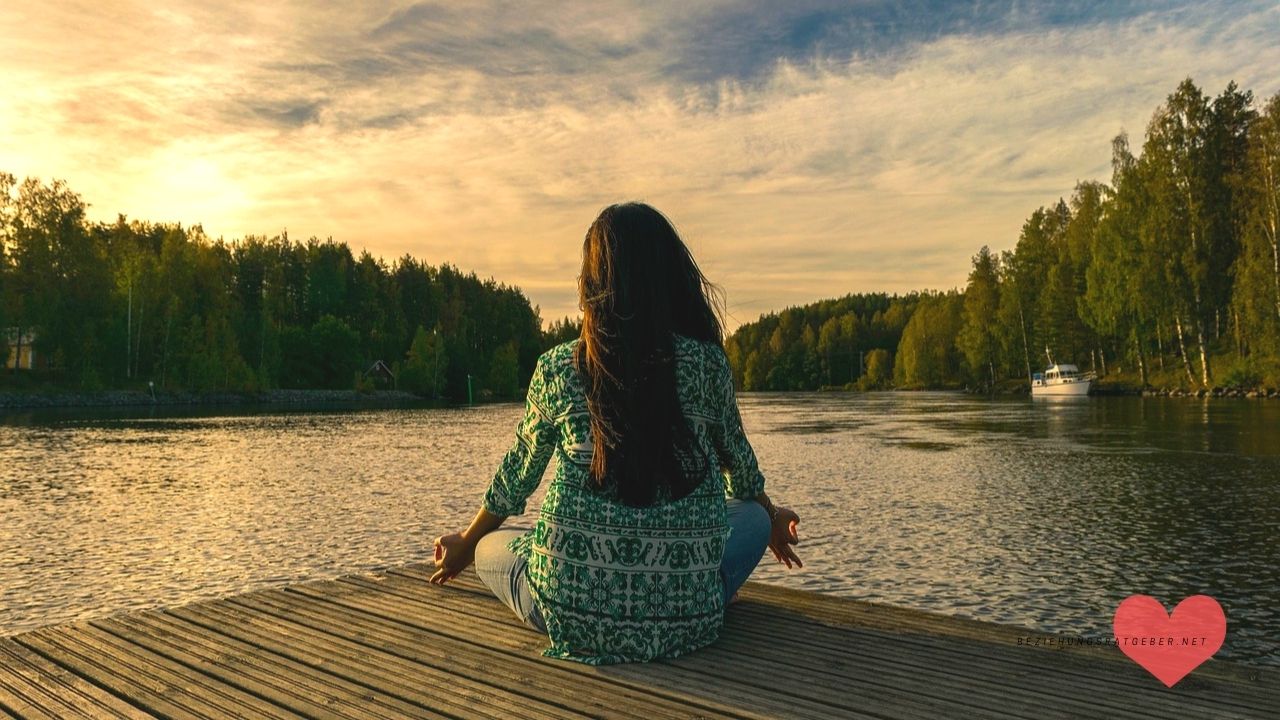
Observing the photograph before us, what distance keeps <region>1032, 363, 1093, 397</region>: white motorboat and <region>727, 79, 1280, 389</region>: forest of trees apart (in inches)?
110

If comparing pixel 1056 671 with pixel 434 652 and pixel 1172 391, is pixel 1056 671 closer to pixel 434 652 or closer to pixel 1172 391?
pixel 434 652

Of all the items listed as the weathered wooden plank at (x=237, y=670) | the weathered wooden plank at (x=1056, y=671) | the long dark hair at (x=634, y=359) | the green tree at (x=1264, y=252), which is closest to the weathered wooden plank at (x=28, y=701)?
the weathered wooden plank at (x=237, y=670)

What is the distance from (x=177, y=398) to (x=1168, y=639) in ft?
264

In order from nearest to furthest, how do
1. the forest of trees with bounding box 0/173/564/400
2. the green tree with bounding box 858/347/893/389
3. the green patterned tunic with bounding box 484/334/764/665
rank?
the green patterned tunic with bounding box 484/334/764/665
the forest of trees with bounding box 0/173/564/400
the green tree with bounding box 858/347/893/389

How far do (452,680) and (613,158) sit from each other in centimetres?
2304

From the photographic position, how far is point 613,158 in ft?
84.1

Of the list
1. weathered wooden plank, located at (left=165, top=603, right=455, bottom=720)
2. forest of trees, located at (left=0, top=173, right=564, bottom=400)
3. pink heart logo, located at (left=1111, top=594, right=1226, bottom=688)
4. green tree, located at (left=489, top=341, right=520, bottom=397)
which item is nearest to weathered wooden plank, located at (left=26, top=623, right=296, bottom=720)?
weathered wooden plank, located at (left=165, top=603, right=455, bottom=720)

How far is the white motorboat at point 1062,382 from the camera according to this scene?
69.1 meters

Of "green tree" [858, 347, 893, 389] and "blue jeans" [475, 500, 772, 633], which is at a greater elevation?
"green tree" [858, 347, 893, 389]

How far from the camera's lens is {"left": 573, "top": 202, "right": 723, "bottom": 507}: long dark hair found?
3559 mm

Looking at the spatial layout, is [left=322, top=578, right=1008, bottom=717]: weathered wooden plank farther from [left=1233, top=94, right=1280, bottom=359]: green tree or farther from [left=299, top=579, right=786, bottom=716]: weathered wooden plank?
[left=1233, top=94, right=1280, bottom=359]: green tree

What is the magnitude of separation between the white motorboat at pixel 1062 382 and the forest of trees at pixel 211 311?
224 feet

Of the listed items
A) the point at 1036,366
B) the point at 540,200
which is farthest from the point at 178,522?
the point at 1036,366

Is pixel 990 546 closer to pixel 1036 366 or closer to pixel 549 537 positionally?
pixel 549 537
